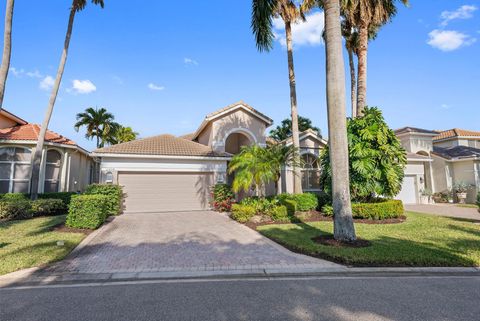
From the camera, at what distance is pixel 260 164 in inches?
478

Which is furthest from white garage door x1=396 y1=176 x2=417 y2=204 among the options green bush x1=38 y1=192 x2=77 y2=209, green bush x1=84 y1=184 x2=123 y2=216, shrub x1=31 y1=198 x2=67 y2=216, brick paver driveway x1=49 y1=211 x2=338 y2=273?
green bush x1=38 y1=192 x2=77 y2=209

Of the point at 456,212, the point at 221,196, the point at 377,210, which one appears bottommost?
the point at 456,212

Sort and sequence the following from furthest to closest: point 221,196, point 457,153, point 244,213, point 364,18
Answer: point 457,153
point 221,196
point 364,18
point 244,213

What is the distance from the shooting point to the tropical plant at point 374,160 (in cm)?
1170

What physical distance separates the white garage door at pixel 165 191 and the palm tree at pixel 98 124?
21.5 meters

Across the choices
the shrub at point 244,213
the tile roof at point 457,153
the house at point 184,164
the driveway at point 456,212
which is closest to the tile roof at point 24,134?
the house at point 184,164

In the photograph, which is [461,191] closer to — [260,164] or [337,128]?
[260,164]

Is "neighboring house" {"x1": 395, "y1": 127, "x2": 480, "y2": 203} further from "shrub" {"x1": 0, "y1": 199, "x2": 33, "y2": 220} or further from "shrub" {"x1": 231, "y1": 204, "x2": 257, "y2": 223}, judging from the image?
"shrub" {"x1": 0, "y1": 199, "x2": 33, "y2": 220}

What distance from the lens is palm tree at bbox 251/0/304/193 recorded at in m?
11.9

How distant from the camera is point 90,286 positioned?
192 inches

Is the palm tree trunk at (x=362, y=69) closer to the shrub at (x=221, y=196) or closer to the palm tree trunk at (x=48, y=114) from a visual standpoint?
the shrub at (x=221, y=196)

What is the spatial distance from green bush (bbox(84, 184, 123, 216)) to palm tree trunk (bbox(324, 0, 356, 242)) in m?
10.9

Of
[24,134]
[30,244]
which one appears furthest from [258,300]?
[24,134]

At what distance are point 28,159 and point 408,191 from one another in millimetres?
26637
